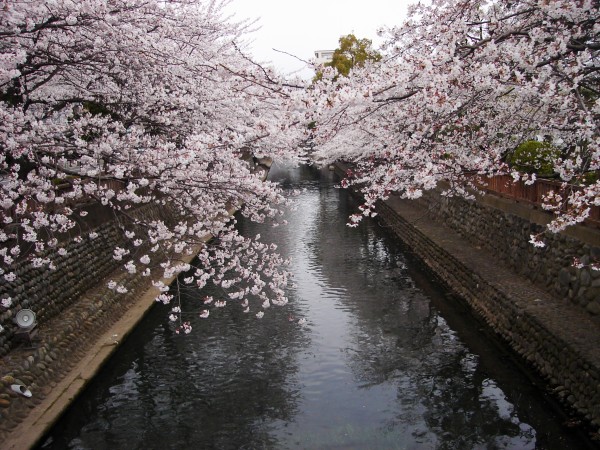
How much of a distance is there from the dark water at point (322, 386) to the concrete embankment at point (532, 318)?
405 mm

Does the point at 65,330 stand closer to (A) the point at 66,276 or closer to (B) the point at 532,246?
(A) the point at 66,276

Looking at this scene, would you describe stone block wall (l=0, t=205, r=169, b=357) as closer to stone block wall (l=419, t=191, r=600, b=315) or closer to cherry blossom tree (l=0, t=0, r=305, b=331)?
cherry blossom tree (l=0, t=0, r=305, b=331)

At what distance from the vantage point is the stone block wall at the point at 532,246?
28.6 ft

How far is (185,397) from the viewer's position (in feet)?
28.5

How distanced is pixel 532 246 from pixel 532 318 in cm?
254

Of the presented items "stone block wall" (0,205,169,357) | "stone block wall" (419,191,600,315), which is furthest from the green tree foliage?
"stone block wall" (0,205,169,357)

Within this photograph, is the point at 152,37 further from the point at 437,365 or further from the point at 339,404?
the point at 437,365

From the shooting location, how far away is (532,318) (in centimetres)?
885

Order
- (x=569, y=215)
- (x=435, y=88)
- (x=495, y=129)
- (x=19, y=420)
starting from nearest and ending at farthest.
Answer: (x=569, y=215) < (x=435, y=88) < (x=19, y=420) < (x=495, y=129)

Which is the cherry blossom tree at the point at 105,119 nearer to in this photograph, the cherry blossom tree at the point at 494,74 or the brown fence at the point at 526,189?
the cherry blossom tree at the point at 494,74

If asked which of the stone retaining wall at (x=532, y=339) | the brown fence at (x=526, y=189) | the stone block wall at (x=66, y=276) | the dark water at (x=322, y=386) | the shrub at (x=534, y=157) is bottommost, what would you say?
the dark water at (x=322, y=386)

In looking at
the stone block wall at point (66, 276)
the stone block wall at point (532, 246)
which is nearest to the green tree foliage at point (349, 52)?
the stone block wall at point (532, 246)

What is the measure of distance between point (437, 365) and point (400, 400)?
1.49 metres

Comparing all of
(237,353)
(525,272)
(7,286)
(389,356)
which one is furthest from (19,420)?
(525,272)
